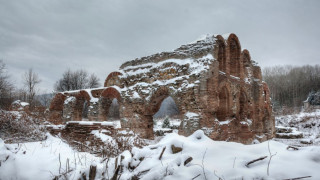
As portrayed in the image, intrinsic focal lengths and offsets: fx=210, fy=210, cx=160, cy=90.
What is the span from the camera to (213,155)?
2.53 meters

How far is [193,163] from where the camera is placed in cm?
234

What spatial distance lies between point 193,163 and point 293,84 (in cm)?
5021

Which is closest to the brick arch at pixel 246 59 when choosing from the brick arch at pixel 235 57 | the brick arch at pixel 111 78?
the brick arch at pixel 235 57

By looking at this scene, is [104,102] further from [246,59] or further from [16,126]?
[246,59]

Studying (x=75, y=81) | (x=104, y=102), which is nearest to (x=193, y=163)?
(x=104, y=102)

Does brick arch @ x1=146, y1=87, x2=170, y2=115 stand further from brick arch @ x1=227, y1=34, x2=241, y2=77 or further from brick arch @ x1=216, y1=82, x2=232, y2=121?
brick arch @ x1=227, y1=34, x2=241, y2=77

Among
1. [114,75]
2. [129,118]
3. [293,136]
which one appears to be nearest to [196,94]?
[129,118]

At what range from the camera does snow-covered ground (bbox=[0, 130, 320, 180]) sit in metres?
2.02

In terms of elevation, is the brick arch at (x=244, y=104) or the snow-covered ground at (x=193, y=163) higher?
the brick arch at (x=244, y=104)

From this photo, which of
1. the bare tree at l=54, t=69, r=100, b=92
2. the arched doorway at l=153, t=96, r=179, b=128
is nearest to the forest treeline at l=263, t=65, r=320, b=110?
the arched doorway at l=153, t=96, r=179, b=128

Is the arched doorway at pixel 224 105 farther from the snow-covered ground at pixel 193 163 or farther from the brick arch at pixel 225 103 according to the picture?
the snow-covered ground at pixel 193 163

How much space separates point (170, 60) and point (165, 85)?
4.18 ft

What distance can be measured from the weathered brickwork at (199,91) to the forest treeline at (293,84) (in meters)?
31.4

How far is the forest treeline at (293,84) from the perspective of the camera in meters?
41.3
